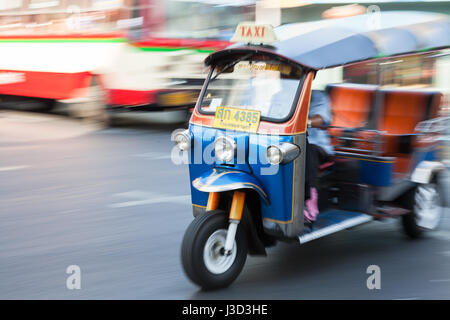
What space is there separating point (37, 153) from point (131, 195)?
2.98 metres

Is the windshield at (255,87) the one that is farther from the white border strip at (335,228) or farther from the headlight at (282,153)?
the white border strip at (335,228)

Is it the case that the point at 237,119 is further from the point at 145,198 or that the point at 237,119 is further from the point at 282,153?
the point at 145,198

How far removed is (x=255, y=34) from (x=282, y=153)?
93 centimetres

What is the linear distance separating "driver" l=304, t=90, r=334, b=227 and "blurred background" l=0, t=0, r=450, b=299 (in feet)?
0.57

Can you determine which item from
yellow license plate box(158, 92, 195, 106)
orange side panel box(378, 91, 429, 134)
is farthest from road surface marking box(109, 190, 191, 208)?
yellow license plate box(158, 92, 195, 106)

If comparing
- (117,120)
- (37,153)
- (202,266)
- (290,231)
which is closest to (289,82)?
(290,231)

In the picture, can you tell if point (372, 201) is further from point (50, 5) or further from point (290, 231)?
point (50, 5)

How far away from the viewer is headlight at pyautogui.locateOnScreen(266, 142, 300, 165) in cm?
477

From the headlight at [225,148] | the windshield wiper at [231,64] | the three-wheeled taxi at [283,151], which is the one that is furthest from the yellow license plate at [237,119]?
the windshield wiper at [231,64]

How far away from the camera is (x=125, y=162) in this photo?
9.49 metres

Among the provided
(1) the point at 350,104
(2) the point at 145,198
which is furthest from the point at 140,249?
(1) the point at 350,104

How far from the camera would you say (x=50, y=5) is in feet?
43.9

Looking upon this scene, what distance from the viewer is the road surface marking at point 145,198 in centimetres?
728

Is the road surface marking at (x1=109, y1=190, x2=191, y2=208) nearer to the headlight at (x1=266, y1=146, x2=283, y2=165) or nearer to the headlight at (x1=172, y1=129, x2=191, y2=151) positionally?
the headlight at (x1=172, y1=129, x2=191, y2=151)
